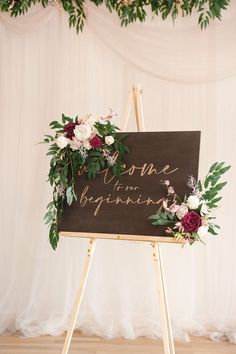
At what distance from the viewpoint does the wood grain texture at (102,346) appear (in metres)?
2.51

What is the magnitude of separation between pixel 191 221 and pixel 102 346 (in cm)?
125

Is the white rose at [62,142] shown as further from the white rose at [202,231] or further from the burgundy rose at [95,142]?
the white rose at [202,231]

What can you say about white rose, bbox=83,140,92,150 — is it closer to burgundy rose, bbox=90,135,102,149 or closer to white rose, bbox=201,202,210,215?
burgundy rose, bbox=90,135,102,149

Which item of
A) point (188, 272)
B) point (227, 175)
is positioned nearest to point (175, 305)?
point (188, 272)

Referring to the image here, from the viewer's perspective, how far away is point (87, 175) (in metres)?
2.14

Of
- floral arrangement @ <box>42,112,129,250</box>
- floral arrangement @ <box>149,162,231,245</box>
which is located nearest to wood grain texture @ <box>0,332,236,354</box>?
floral arrangement @ <box>42,112,129,250</box>

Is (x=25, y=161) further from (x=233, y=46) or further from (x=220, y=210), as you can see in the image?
(x=233, y=46)

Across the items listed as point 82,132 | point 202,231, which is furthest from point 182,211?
point 82,132

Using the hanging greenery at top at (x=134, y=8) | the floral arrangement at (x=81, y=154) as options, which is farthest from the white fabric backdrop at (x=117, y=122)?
the floral arrangement at (x=81, y=154)

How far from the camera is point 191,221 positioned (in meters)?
1.87

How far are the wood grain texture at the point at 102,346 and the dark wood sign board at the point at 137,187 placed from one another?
0.97m

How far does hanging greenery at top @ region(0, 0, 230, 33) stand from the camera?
106 inches

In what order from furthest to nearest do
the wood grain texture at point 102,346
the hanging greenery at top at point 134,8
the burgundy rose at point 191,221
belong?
the hanging greenery at top at point 134,8
the wood grain texture at point 102,346
the burgundy rose at point 191,221

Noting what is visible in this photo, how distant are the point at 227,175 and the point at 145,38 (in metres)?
1.15
